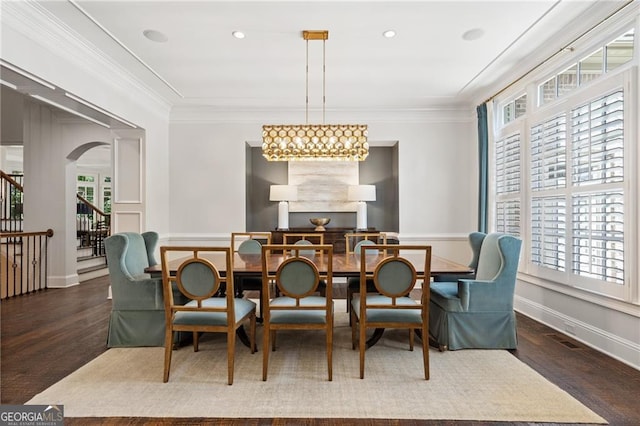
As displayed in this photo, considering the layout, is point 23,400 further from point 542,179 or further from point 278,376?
point 542,179

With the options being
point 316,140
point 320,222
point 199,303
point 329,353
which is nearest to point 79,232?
point 320,222

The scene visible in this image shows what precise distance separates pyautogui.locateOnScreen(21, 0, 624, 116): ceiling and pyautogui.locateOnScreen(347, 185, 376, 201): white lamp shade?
1372 millimetres

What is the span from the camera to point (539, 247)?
3.85m

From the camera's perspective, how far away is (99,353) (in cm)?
301

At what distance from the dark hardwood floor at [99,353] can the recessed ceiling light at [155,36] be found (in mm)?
2917

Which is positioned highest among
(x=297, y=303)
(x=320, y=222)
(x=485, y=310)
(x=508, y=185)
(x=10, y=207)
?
(x=508, y=185)

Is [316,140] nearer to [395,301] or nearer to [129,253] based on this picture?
[395,301]

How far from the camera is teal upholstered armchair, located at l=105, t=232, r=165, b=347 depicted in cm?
306

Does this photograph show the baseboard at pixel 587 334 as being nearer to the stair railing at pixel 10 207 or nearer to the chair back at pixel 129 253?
the chair back at pixel 129 253

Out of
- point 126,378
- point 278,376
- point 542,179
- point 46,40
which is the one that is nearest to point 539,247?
point 542,179

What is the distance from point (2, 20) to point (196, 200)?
3383mm

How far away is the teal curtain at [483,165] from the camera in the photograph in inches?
194

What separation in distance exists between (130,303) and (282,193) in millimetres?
3076

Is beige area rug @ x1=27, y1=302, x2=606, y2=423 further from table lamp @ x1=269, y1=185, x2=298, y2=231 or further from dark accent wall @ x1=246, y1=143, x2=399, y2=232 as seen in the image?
dark accent wall @ x1=246, y1=143, x2=399, y2=232
